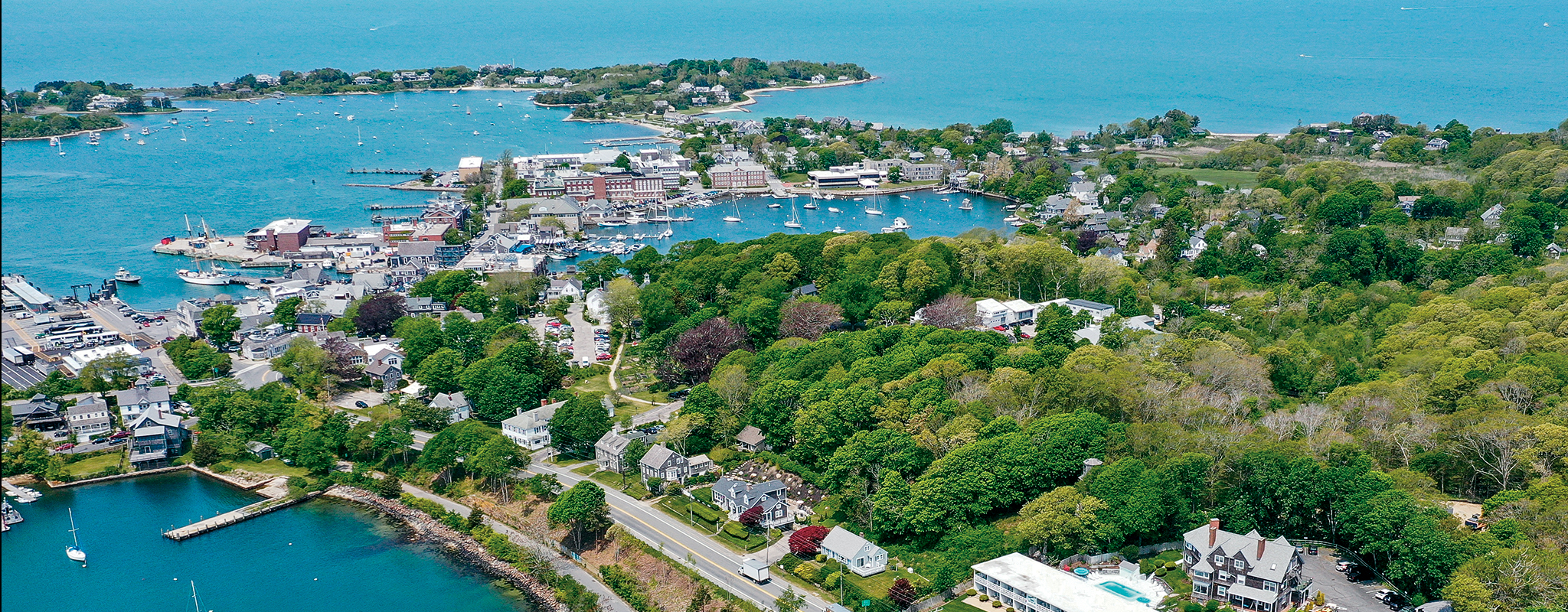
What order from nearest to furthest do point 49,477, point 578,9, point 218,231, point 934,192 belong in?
point 49,477 → point 218,231 → point 934,192 → point 578,9

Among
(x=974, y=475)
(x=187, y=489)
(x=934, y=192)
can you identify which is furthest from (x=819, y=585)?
(x=934, y=192)

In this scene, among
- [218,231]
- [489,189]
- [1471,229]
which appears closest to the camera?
[1471,229]

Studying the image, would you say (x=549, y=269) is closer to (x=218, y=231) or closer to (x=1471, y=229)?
(x=218, y=231)

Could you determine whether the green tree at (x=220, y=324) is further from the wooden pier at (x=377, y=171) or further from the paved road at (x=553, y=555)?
the wooden pier at (x=377, y=171)

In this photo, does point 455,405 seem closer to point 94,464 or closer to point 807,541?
point 94,464

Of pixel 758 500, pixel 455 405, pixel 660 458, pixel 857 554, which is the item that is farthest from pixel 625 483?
pixel 857 554

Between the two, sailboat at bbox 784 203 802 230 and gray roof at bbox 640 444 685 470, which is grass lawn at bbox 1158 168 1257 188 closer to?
sailboat at bbox 784 203 802 230
